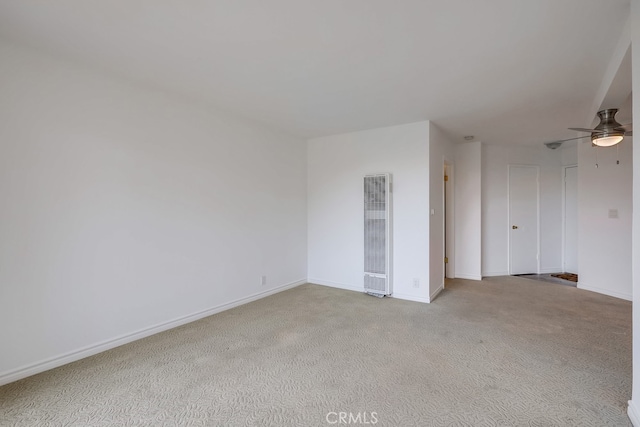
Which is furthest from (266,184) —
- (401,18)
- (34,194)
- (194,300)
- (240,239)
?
(401,18)

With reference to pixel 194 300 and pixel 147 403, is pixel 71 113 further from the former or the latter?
pixel 147 403

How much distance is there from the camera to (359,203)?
4.38 meters

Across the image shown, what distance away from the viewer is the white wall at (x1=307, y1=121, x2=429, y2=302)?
385 cm

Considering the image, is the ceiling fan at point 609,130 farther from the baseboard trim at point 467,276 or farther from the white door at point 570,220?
the white door at point 570,220

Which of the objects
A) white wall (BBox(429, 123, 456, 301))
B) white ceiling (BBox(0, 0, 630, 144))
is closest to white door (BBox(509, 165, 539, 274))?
white wall (BBox(429, 123, 456, 301))

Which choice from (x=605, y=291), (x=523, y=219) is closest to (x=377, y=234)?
(x=523, y=219)

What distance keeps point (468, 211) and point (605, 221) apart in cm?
183

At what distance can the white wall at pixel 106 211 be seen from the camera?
2078mm

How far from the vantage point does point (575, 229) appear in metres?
5.41

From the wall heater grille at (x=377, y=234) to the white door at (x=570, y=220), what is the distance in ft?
13.4

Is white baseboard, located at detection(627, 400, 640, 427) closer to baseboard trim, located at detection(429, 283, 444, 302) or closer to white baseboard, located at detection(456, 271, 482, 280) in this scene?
baseboard trim, located at detection(429, 283, 444, 302)

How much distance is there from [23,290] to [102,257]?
521 millimetres

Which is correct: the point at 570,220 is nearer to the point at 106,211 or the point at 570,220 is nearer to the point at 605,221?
the point at 605,221

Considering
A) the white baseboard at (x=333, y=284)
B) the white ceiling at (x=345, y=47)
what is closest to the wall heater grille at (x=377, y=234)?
the white baseboard at (x=333, y=284)
